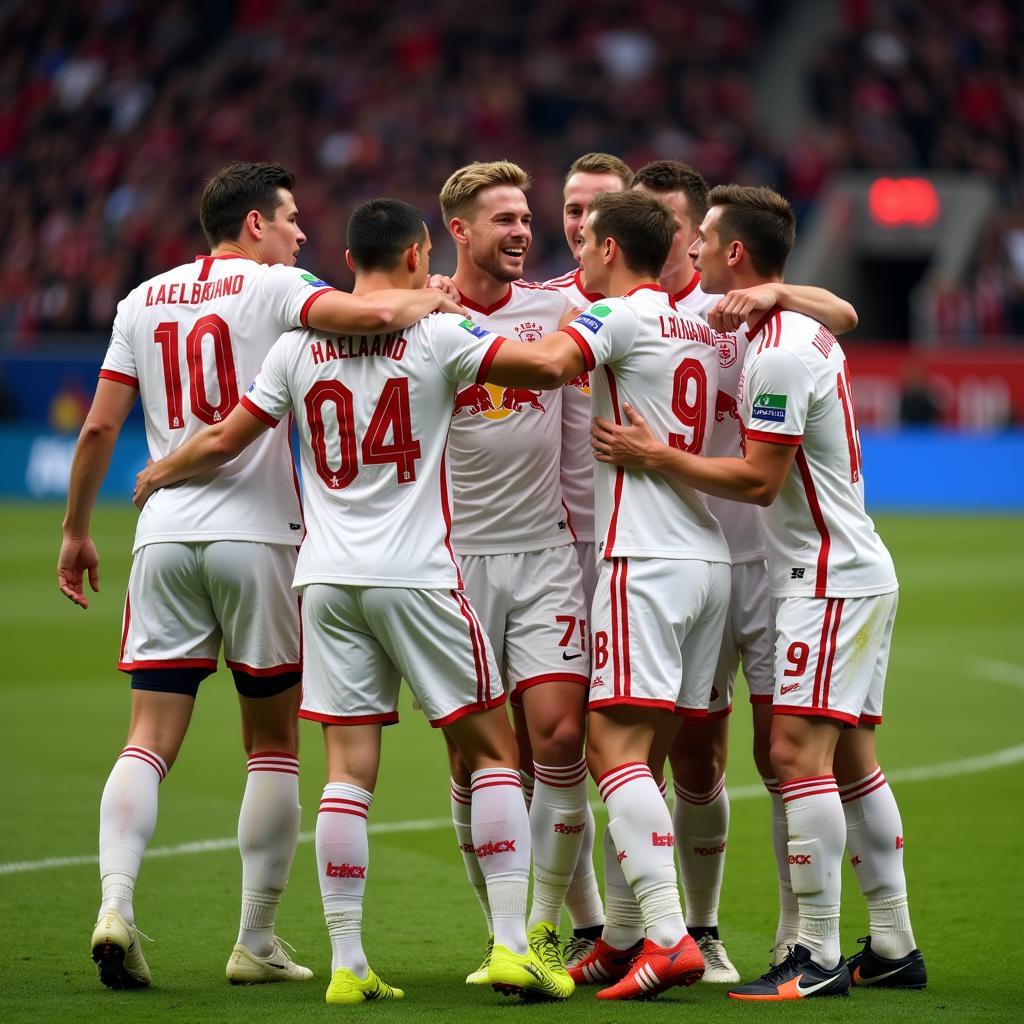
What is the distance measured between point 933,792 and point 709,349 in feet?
12.7

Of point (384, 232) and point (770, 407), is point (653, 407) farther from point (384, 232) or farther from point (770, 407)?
point (384, 232)

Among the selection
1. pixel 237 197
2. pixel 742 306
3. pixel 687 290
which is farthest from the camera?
pixel 687 290

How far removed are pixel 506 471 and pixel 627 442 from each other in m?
0.65

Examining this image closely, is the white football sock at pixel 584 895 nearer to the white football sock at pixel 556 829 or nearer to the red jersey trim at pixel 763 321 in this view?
the white football sock at pixel 556 829

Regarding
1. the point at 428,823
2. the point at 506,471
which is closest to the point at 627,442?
the point at 506,471

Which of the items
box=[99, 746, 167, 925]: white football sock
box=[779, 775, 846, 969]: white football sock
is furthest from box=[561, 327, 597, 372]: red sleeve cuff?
box=[99, 746, 167, 925]: white football sock

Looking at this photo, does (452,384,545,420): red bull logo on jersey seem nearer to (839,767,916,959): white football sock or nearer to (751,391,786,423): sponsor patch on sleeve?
(751,391,786,423): sponsor patch on sleeve

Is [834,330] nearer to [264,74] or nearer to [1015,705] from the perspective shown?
[1015,705]

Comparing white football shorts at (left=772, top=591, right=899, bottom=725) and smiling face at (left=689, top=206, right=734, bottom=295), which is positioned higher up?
smiling face at (left=689, top=206, right=734, bottom=295)

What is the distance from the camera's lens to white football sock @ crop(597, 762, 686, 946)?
16.1ft

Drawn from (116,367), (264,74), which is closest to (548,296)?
(116,367)

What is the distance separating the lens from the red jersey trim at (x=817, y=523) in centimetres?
515

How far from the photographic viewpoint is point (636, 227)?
5.26 meters

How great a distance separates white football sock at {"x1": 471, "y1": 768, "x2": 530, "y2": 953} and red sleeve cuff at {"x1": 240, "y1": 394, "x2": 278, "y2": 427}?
124 centimetres
